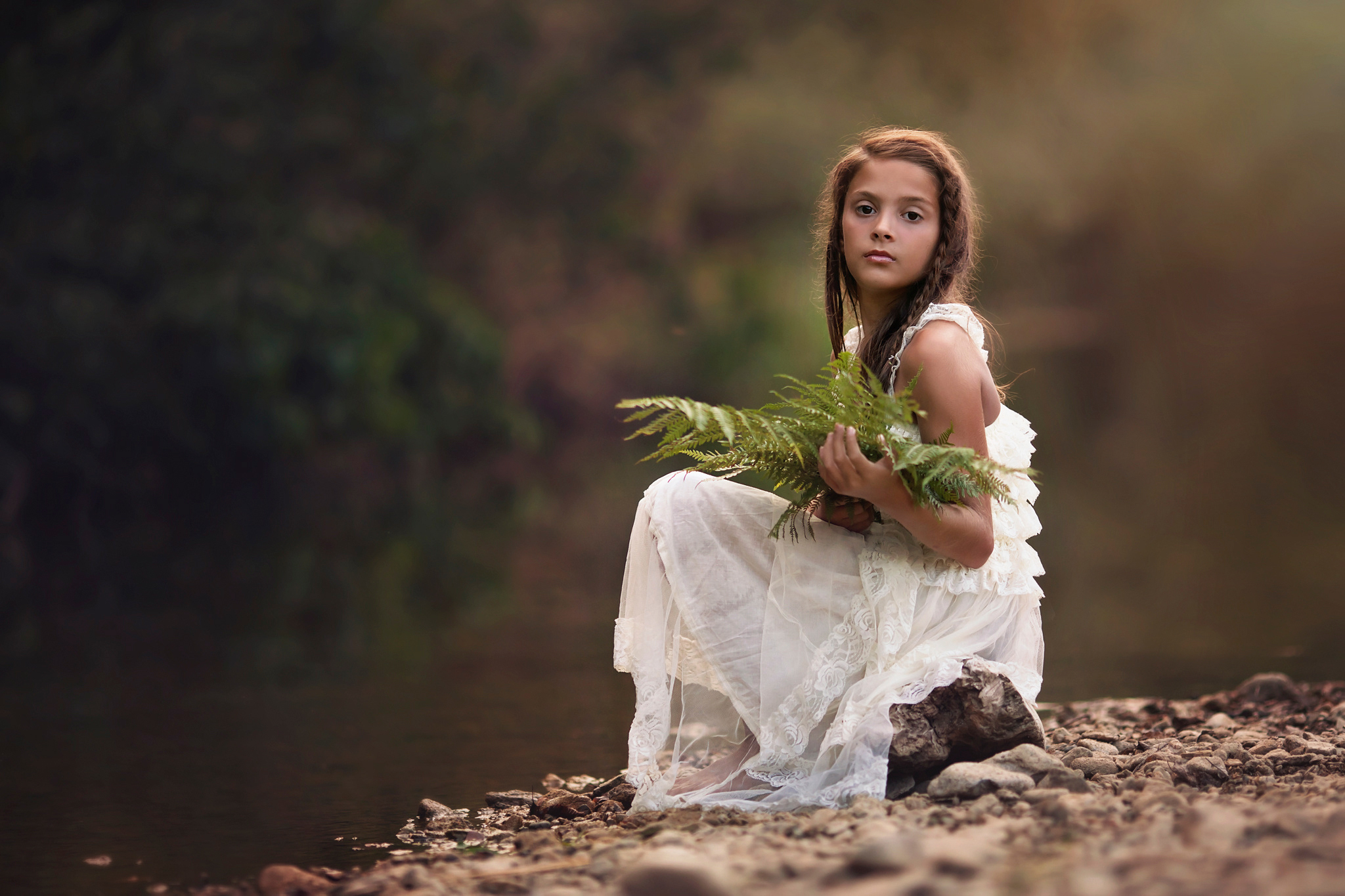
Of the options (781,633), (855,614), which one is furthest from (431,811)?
(855,614)

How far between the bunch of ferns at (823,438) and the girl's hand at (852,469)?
0.09 ft

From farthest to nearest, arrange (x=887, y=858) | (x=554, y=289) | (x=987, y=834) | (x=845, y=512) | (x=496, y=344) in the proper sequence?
1. (x=554, y=289)
2. (x=496, y=344)
3. (x=845, y=512)
4. (x=987, y=834)
5. (x=887, y=858)

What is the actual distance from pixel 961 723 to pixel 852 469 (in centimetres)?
53

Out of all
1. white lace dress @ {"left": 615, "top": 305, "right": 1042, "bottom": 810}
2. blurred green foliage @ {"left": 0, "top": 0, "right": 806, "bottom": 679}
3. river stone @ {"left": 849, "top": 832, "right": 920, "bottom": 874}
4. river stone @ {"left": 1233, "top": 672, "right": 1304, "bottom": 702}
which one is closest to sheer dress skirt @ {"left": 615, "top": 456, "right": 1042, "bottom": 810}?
white lace dress @ {"left": 615, "top": 305, "right": 1042, "bottom": 810}

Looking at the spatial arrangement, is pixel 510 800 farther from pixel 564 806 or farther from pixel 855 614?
pixel 855 614

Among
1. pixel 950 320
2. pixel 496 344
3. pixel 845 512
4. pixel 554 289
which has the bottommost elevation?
pixel 845 512

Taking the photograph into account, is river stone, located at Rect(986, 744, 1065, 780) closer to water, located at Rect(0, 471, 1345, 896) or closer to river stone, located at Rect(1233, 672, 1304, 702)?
water, located at Rect(0, 471, 1345, 896)

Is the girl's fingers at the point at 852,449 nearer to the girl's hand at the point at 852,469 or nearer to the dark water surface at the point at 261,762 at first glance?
the girl's hand at the point at 852,469

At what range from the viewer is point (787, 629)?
90.0 inches

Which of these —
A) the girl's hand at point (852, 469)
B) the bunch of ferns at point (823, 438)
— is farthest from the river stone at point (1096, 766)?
the girl's hand at point (852, 469)

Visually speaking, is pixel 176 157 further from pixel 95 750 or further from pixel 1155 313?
pixel 1155 313

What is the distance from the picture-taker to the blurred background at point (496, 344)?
12.1 feet

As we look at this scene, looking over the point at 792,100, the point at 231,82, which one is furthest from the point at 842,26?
the point at 231,82

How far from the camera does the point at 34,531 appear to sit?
355 inches
